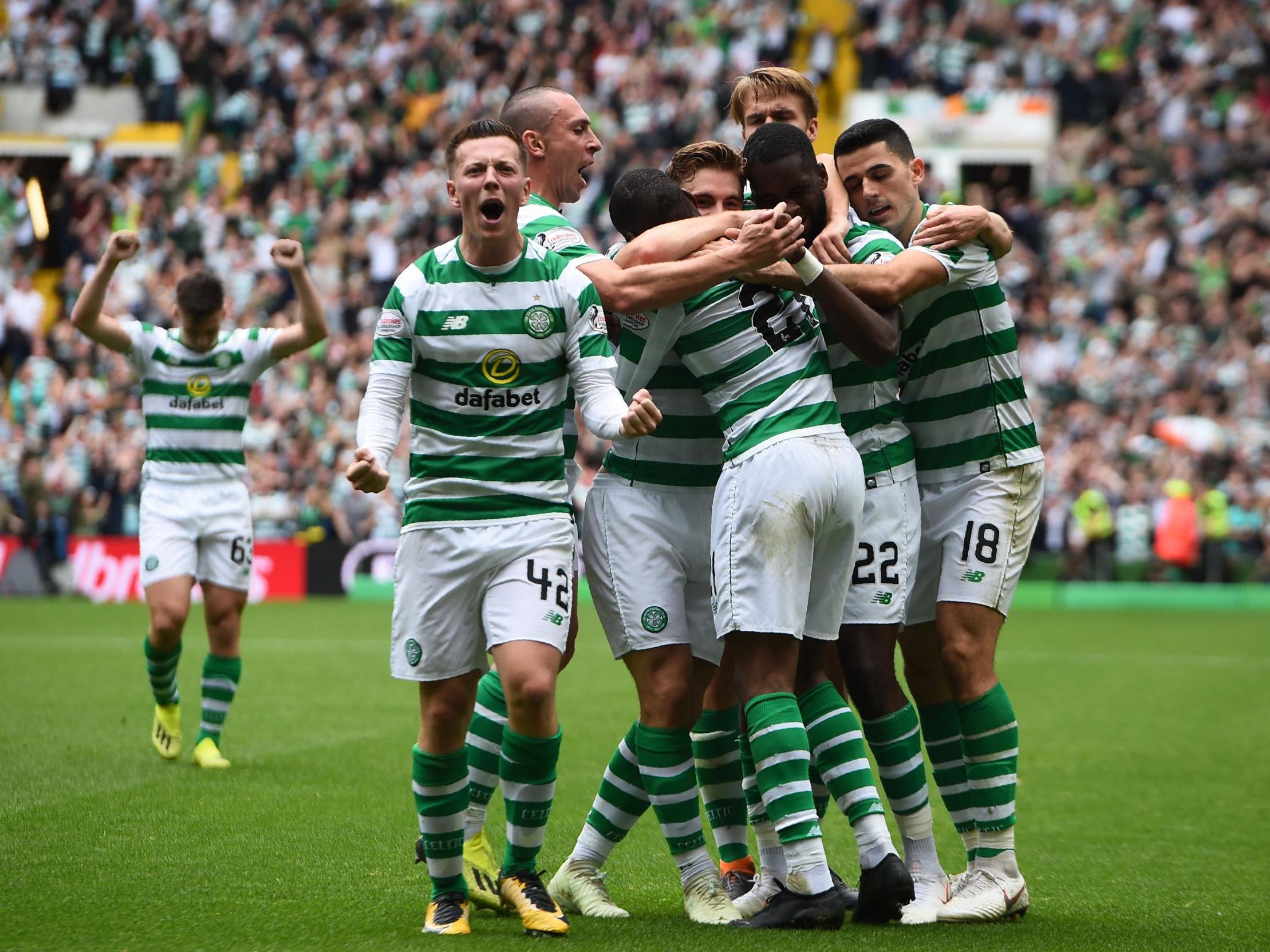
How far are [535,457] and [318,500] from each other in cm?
1783

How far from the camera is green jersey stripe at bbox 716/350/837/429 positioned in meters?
4.97

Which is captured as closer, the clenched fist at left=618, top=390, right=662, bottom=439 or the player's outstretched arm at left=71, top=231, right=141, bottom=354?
the clenched fist at left=618, top=390, right=662, bottom=439

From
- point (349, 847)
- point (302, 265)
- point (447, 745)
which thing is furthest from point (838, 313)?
point (302, 265)

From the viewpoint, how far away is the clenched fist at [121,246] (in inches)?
288

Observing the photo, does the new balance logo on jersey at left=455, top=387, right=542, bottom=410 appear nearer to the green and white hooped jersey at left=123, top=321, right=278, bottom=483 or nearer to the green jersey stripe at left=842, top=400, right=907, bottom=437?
the green jersey stripe at left=842, top=400, right=907, bottom=437

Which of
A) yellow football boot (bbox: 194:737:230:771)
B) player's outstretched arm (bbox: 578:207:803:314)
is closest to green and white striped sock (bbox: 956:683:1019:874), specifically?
player's outstretched arm (bbox: 578:207:803:314)

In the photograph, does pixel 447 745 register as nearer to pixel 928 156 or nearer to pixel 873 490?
pixel 873 490

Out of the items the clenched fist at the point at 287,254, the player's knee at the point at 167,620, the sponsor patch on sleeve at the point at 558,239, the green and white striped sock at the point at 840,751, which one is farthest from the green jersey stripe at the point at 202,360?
Answer: the green and white striped sock at the point at 840,751

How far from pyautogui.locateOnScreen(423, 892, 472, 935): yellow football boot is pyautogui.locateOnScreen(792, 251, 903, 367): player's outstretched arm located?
82.5 inches

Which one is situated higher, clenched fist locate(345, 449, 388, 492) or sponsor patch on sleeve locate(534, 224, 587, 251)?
sponsor patch on sleeve locate(534, 224, 587, 251)

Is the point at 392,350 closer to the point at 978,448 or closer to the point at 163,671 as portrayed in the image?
the point at 978,448

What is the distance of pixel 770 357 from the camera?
5027mm

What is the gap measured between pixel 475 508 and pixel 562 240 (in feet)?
3.50

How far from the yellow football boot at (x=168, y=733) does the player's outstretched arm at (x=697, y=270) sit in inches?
174
